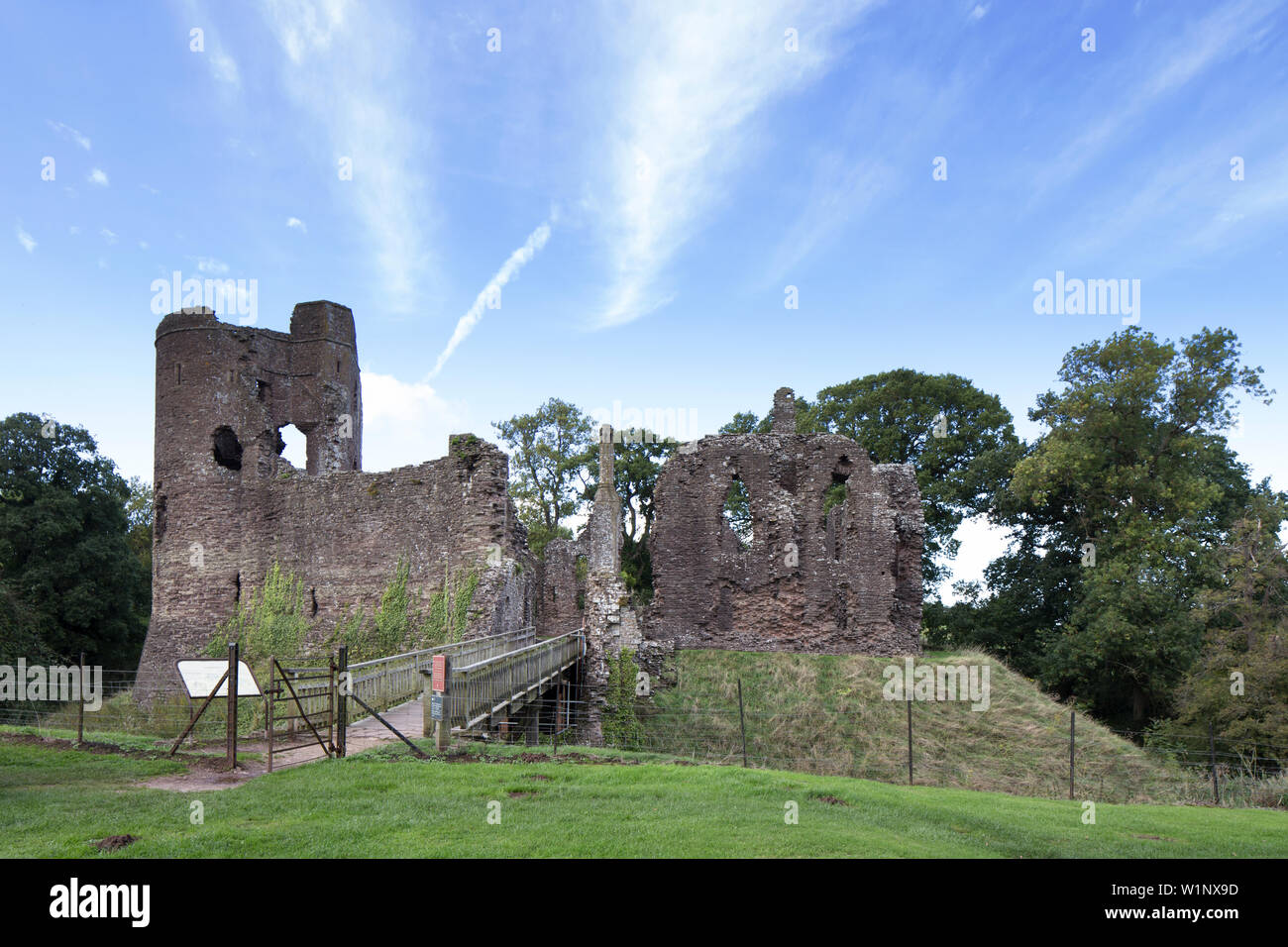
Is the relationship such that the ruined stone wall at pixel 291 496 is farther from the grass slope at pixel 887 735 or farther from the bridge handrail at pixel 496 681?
the grass slope at pixel 887 735

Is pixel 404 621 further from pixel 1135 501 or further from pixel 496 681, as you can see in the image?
pixel 1135 501

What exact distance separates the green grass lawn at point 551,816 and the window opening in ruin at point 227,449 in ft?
47.3

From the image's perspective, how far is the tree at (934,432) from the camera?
37500mm

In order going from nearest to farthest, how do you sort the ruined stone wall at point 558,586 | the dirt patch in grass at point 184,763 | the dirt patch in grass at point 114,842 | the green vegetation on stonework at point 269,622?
the dirt patch in grass at point 114,842
the dirt patch in grass at point 184,763
the green vegetation on stonework at point 269,622
the ruined stone wall at point 558,586

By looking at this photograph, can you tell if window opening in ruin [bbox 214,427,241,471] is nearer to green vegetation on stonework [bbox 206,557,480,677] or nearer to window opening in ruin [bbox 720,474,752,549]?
green vegetation on stonework [bbox 206,557,480,677]

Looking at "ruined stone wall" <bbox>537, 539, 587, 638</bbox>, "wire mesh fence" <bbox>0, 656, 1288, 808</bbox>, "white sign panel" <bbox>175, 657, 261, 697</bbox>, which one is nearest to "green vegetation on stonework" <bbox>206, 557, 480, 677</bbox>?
"wire mesh fence" <bbox>0, 656, 1288, 808</bbox>

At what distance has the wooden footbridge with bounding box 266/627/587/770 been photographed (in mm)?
11383

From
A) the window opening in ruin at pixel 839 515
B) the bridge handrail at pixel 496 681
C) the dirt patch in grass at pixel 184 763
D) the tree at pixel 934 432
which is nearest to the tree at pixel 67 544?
the dirt patch in grass at pixel 184 763

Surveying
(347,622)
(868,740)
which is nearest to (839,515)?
(868,740)

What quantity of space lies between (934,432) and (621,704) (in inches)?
890

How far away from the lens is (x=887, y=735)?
62.6 ft
